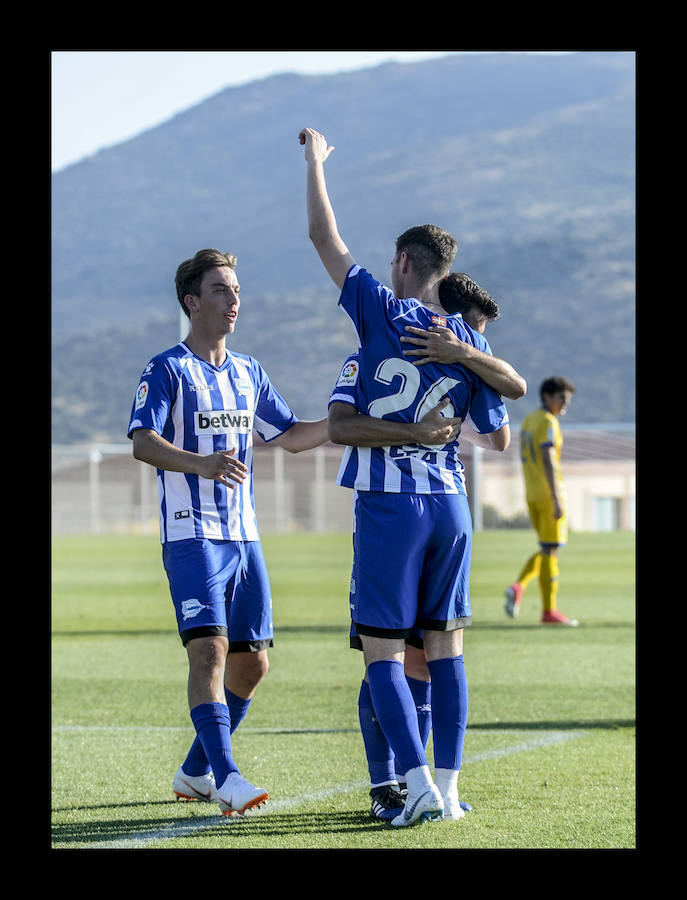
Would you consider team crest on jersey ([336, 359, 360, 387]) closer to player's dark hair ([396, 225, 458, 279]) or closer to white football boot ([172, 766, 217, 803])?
player's dark hair ([396, 225, 458, 279])

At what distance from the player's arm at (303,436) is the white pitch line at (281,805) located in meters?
1.44

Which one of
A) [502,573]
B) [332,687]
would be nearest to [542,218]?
[502,573]

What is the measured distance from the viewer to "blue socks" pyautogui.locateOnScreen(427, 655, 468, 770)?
5.02m

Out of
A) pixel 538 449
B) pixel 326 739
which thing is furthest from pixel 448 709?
pixel 538 449

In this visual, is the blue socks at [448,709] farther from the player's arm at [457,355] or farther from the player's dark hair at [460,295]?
the player's dark hair at [460,295]

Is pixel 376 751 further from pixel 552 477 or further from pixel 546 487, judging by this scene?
pixel 546 487

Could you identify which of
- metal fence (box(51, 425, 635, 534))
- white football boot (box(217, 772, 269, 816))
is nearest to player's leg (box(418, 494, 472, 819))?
white football boot (box(217, 772, 269, 816))

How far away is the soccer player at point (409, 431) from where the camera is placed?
16.2ft

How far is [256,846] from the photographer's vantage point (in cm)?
471

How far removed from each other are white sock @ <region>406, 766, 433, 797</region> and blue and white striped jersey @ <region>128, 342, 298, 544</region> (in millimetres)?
1243

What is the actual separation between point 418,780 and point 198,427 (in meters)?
1.66

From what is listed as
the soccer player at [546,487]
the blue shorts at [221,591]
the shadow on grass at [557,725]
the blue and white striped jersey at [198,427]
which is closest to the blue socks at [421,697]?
the blue shorts at [221,591]

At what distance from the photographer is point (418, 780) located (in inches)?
187

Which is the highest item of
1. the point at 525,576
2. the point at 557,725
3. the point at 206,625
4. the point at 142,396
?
the point at 142,396
